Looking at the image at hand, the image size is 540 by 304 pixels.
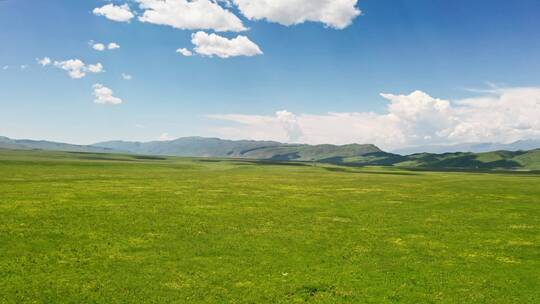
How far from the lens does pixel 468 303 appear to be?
23.4 m

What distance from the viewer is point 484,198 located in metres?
76.2

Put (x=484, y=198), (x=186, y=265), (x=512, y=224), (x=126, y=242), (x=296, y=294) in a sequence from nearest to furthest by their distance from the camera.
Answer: (x=296, y=294) → (x=186, y=265) → (x=126, y=242) → (x=512, y=224) → (x=484, y=198)

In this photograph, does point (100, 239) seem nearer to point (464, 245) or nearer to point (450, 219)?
point (464, 245)

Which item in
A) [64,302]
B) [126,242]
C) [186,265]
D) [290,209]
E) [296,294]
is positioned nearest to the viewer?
[64,302]

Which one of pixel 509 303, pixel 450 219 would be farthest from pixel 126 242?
pixel 450 219

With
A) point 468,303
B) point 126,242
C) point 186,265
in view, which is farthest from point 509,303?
point 126,242

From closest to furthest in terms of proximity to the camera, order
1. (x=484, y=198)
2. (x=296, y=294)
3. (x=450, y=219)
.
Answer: (x=296, y=294) → (x=450, y=219) → (x=484, y=198)

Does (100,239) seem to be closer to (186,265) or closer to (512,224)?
(186,265)

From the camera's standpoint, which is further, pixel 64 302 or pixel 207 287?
pixel 207 287

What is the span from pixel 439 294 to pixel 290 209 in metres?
33.6

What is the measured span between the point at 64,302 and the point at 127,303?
3.61 m

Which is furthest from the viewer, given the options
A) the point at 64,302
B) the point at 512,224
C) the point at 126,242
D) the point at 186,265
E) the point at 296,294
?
the point at 512,224

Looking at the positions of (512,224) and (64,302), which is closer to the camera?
(64,302)

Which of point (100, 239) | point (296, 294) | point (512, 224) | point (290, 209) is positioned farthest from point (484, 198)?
point (100, 239)
